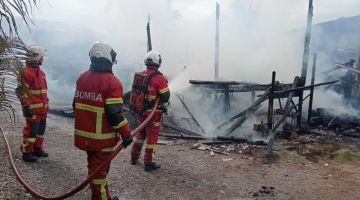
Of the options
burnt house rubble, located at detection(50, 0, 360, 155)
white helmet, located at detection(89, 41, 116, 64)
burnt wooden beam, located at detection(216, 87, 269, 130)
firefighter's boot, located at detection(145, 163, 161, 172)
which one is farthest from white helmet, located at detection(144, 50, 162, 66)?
burnt wooden beam, located at detection(216, 87, 269, 130)

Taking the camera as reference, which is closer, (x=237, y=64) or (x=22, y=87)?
(x=22, y=87)

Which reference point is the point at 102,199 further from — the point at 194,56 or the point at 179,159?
the point at 194,56

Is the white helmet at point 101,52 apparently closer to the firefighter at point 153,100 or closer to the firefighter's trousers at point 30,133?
the firefighter at point 153,100

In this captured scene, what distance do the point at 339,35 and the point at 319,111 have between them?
561 inches

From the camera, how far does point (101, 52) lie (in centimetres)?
397

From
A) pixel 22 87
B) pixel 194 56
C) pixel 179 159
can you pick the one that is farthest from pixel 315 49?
pixel 22 87

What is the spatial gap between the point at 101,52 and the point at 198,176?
2.90 m

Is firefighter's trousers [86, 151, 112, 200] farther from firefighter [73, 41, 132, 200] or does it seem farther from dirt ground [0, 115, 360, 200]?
dirt ground [0, 115, 360, 200]

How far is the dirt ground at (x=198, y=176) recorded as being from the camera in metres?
5.06

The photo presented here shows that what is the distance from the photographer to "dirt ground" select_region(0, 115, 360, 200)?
199 inches

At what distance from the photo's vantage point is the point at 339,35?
75.0 feet

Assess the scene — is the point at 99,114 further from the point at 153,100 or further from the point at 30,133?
the point at 30,133

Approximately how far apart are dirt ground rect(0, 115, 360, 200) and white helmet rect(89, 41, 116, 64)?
75.4 inches

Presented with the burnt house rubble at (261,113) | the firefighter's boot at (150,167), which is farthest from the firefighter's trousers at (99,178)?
the burnt house rubble at (261,113)
